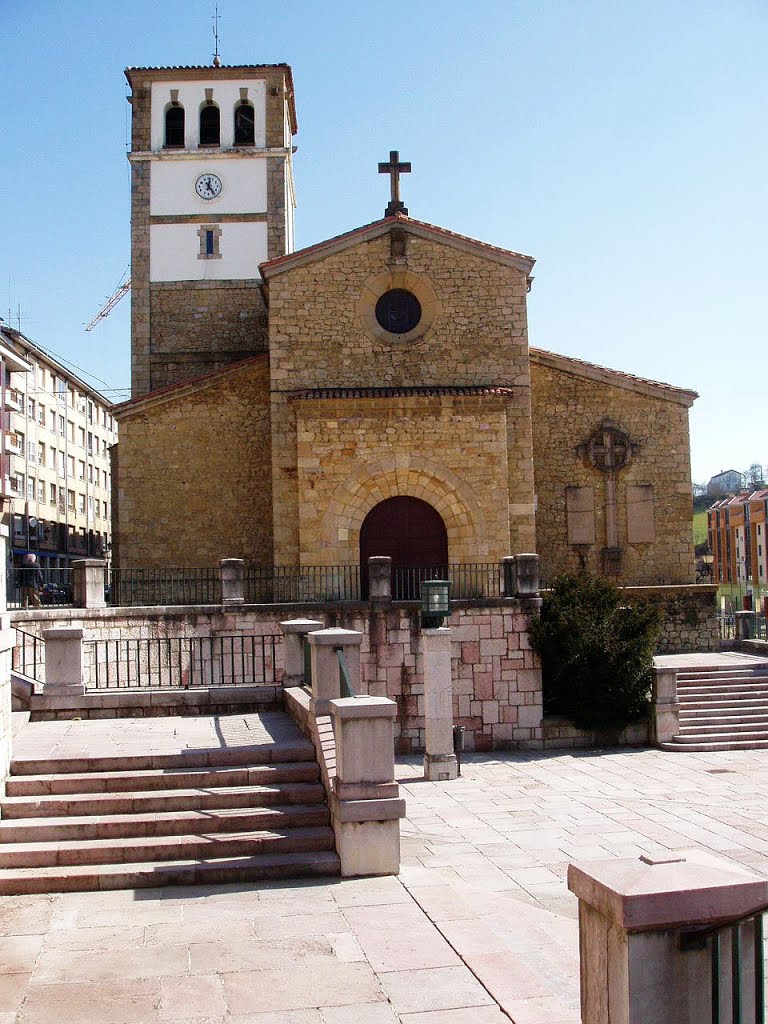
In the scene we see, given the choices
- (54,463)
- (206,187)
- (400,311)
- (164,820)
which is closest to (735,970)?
(164,820)

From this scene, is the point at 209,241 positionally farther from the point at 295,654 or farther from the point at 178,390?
the point at 295,654

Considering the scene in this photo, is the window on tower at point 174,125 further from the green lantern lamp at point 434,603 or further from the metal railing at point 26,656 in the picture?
the green lantern lamp at point 434,603

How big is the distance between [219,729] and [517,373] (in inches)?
543

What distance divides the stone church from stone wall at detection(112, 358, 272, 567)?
0.11 ft

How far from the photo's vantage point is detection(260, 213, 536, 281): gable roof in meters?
22.1

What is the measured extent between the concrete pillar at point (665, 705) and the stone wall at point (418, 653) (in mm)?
2055

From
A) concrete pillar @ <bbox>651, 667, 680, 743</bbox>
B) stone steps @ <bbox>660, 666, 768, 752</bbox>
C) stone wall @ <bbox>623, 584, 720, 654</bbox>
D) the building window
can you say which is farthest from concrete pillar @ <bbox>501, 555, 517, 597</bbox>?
the building window

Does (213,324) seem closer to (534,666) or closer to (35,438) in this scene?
(534,666)

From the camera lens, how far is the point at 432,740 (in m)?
15.1

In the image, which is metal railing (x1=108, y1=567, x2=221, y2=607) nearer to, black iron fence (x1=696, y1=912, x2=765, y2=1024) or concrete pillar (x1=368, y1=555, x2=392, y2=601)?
concrete pillar (x1=368, y1=555, x2=392, y2=601)

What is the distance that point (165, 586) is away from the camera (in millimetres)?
22062

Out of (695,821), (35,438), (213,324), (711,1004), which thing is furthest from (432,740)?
(35,438)

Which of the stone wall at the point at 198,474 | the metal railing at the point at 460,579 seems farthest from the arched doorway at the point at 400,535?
the stone wall at the point at 198,474

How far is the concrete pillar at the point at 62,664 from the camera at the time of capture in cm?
1144
